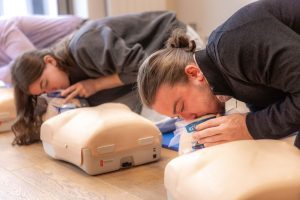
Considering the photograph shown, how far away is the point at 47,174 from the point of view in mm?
1421

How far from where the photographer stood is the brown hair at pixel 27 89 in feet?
5.71

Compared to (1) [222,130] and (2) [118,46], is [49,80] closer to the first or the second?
(2) [118,46]

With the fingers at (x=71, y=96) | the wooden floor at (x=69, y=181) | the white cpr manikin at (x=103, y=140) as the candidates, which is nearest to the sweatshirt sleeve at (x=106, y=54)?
the fingers at (x=71, y=96)

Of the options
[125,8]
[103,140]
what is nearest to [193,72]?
[103,140]

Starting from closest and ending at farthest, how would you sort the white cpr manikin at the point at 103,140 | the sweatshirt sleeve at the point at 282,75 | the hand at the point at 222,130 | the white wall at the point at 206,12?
the sweatshirt sleeve at the point at 282,75 → the hand at the point at 222,130 → the white cpr manikin at the point at 103,140 → the white wall at the point at 206,12

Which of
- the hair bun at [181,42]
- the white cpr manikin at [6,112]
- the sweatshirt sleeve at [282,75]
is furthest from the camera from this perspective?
the white cpr manikin at [6,112]

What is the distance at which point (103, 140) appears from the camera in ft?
4.51

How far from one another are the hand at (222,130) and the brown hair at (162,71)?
0.41 ft

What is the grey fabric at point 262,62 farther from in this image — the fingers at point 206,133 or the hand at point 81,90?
the hand at point 81,90

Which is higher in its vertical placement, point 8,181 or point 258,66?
point 258,66

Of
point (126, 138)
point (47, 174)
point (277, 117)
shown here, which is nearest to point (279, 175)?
point (277, 117)

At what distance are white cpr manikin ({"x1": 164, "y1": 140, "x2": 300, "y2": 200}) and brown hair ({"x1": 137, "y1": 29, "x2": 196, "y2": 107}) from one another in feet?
0.59

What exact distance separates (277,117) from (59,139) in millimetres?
783

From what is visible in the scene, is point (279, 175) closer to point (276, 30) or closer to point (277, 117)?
point (277, 117)
